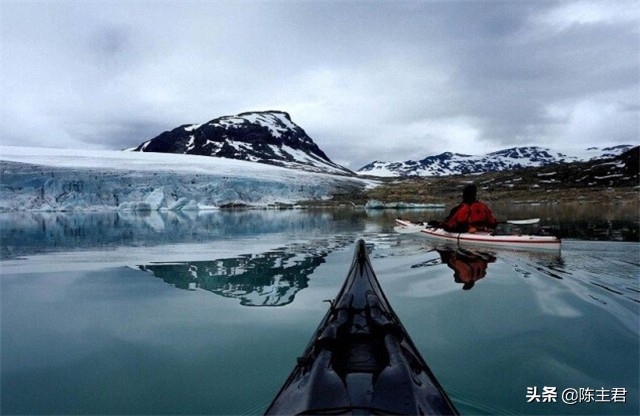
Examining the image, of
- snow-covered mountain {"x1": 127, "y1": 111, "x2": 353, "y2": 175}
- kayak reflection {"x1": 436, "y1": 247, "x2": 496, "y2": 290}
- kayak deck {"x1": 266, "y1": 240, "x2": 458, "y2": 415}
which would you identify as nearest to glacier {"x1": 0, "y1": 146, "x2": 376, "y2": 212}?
kayak reflection {"x1": 436, "y1": 247, "x2": 496, "y2": 290}

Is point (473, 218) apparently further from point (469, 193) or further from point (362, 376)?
point (362, 376)

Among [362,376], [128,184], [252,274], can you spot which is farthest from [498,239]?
[128,184]

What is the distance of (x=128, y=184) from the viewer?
149ft

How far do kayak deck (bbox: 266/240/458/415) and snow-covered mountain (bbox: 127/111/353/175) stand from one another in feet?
412

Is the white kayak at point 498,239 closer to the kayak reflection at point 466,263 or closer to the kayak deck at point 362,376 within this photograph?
the kayak reflection at point 466,263

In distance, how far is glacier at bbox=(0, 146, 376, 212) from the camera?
4156 cm

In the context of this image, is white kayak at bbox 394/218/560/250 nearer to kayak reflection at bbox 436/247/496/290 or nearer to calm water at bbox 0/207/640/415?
calm water at bbox 0/207/640/415

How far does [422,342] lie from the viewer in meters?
5.05

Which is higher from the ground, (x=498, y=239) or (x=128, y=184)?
(x=128, y=184)

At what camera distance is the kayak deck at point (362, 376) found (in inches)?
96.5

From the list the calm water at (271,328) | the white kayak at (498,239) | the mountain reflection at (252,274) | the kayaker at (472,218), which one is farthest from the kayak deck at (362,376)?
the kayaker at (472,218)

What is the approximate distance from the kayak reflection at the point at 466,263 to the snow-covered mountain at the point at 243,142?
117816 mm

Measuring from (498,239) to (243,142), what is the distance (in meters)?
139

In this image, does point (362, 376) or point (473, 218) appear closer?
point (362, 376)
